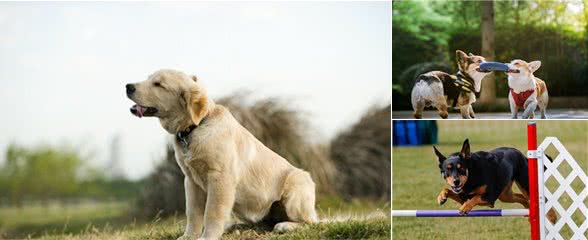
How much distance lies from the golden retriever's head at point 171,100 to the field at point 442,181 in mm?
1671

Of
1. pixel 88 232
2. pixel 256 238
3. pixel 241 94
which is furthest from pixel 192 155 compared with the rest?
pixel 241 94

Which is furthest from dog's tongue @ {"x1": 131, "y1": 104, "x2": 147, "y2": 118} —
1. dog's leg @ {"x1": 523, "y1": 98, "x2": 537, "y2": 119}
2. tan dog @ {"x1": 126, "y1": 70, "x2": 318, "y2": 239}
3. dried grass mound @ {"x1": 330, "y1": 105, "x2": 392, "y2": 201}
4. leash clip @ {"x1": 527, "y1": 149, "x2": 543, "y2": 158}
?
dried grass mound @ {"x1": 330, "y1": 105, "x2": 392, "y2": 201}

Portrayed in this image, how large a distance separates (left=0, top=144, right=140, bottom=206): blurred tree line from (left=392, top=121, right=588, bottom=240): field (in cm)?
207

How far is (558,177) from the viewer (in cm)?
394

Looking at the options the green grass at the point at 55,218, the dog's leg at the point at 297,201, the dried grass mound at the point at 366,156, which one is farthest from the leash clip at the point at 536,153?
the green grass at the point at 55,218

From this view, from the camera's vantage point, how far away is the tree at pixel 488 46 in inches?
171

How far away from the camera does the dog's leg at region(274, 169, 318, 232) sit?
4.25 meters

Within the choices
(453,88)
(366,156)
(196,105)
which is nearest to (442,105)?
(453,88)

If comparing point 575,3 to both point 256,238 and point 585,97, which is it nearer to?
point 585,97

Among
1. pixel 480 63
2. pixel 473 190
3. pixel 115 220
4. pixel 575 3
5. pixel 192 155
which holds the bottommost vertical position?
pixel 115 220

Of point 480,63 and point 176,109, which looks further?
point 480,63

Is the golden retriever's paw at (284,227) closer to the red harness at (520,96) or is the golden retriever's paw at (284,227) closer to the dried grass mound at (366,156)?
the red harness at (520,96)

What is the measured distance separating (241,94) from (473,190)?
211 cm

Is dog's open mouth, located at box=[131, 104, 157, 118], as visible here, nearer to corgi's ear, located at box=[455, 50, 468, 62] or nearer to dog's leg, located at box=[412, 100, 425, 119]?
dog's leg, located at box=[412, 100, 425, 119]
